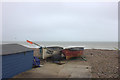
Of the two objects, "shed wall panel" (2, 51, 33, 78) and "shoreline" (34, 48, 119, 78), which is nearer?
"shed wall panel" (2, 51, 33, 78)

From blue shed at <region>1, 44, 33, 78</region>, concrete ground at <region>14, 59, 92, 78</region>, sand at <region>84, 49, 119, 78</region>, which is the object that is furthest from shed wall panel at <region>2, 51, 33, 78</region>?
sand at <region>84, 49, 119, 78</region>

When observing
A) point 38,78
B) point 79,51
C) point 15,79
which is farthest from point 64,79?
point 79,51

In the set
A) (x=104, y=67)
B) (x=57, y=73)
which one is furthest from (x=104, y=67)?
(x=57, y=73)

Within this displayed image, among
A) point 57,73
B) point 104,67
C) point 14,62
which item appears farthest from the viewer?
point 104,67

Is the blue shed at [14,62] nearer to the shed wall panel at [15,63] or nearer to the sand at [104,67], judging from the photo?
the shed wall panel at [15,63]

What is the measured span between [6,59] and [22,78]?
162cm

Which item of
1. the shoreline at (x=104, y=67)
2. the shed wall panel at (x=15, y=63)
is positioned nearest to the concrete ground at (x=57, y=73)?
the shed wall panel at (x=15, y=63)

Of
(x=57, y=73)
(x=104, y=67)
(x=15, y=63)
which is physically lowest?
(x=104, y=67)

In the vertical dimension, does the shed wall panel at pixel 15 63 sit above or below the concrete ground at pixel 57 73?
above

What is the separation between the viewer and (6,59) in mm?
6023

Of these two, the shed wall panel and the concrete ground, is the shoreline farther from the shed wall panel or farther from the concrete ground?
the shed wall panel

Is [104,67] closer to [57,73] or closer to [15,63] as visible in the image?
[57,73]

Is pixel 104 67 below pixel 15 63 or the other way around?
below

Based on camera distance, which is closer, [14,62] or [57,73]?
[14,62]
